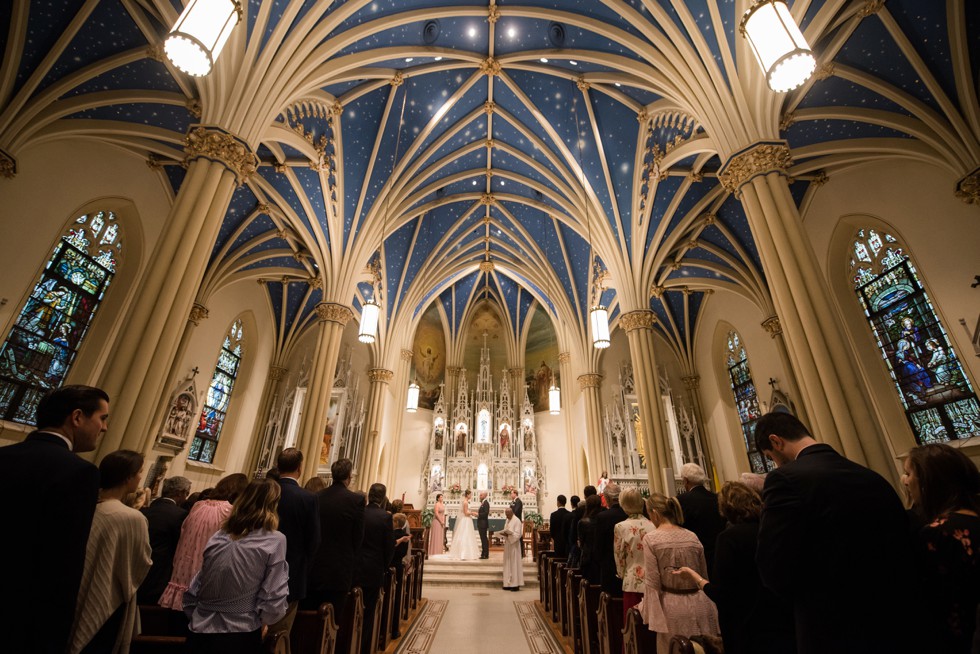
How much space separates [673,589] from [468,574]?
8149 millimetres

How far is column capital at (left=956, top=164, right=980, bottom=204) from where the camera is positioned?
7.20 m

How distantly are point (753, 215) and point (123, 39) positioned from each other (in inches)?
421

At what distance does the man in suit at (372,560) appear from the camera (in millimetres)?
4098

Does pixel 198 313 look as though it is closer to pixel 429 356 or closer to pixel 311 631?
pixel 429 356

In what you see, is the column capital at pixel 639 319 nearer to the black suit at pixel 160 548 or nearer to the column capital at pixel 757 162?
the column capital at pixel 757 162

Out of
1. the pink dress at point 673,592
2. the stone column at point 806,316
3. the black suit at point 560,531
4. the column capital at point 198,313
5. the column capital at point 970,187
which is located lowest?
the pink dress at point 673,592

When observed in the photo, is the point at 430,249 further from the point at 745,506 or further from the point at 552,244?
the point at 745,506

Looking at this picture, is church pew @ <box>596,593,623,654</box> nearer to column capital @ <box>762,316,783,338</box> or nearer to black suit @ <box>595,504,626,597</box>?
black suit @ <box>595,504,626,597</box>

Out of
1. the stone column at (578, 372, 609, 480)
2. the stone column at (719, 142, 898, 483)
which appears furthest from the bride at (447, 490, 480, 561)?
the stone column at (719, 142, 898, 483)

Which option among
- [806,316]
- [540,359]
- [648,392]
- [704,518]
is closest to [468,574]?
[648,392]

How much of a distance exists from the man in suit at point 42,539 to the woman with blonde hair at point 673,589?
113 inches

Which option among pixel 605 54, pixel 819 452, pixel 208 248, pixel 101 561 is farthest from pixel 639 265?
pixel 101 561

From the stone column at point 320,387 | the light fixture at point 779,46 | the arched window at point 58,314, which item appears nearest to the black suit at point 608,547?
the light fixture at point 779,46

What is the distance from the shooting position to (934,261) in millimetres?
8695
